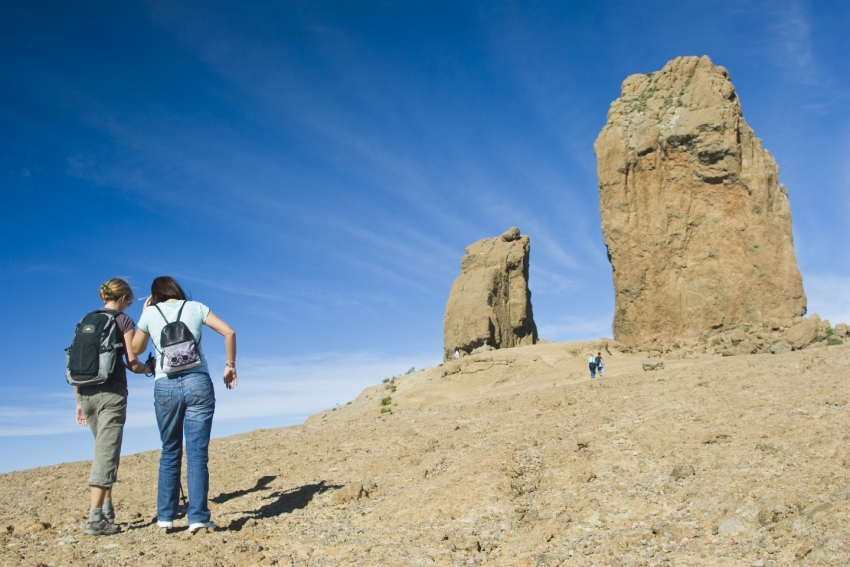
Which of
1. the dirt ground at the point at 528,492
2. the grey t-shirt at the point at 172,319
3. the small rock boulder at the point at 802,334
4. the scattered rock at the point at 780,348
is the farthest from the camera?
the small rock boulder at the point at 802,334

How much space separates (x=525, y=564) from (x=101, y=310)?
422 cm

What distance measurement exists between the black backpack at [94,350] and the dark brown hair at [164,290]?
452 mm

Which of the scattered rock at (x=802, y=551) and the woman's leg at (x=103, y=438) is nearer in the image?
the scattered rock at (x=802, y=551)

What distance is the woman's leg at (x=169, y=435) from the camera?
5410mm

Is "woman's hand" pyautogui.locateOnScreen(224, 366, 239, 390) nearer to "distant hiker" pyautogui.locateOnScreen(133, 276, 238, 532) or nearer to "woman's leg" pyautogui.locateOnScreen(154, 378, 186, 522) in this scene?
"distant hiker" pyautogui.locateOnScreen(133, 276, 238, 532)

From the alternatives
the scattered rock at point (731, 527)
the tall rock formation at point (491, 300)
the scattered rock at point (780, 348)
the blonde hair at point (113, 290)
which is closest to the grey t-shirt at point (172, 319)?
the blonde hair at point (113, 290)

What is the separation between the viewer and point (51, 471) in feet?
36.1

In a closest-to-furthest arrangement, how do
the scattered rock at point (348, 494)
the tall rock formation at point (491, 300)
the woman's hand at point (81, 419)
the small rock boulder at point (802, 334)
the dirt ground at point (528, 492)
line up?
the dirt ground at point (528, 492) → the woman's hand at point (81, 419) → the scattered rock at point (348, 494) → the small rock boulder at point (802, 334) → the tall rock formation at point (491, 300)

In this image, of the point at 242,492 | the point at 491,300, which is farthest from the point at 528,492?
the point at 491,300

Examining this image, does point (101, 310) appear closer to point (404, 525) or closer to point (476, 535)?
point (404, 525)

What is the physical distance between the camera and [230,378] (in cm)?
539

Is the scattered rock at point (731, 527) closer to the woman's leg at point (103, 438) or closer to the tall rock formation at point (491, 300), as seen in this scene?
the woman's leg at point (103, 438)

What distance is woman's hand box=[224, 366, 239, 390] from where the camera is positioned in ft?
17.7

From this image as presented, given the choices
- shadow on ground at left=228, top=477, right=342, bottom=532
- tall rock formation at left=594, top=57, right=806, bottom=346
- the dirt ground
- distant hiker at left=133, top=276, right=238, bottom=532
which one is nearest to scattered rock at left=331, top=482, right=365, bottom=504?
the dirt ground
